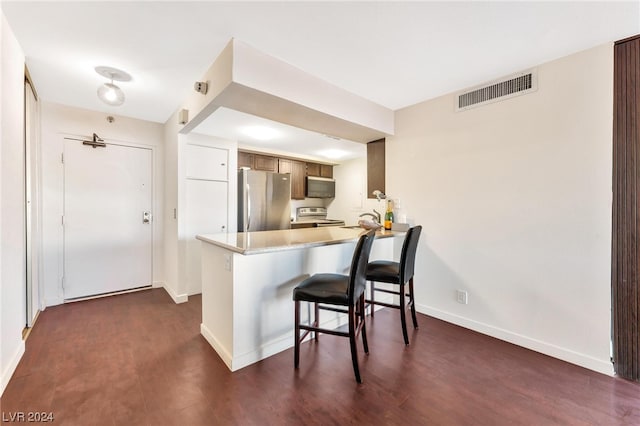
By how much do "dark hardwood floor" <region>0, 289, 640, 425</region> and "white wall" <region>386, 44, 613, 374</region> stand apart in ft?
0.99

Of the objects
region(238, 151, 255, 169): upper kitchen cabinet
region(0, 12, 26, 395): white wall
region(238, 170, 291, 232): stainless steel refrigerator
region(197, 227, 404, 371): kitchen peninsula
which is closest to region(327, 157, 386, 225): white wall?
region(238, 170, 291, 232): stainless steel refrigerator

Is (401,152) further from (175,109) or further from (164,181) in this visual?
(164,181)

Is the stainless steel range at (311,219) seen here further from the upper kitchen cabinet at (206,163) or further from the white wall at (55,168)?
the white wall at (55,168)

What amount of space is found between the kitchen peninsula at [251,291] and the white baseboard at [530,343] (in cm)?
133

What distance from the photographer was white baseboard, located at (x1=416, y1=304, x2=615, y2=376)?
6.27 feet

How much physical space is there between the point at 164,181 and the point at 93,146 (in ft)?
2.86

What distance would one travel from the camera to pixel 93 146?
3.30 m

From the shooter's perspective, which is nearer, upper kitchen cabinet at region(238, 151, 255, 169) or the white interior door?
the white interior door

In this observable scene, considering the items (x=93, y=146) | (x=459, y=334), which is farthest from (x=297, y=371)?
(x=93, y=146)

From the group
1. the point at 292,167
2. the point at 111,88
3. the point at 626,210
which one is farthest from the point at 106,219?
the point at 626,210

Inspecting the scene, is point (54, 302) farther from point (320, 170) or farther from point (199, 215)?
point (320, 170)

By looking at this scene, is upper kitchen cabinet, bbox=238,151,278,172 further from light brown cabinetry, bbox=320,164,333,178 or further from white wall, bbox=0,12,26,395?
white wall, bbox=0,12,26,395

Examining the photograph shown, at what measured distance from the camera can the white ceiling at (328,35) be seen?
5.16 ft

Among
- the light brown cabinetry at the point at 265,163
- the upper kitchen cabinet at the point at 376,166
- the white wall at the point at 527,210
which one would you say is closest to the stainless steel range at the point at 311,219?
the light brown cabinetry at the point at 265,163
